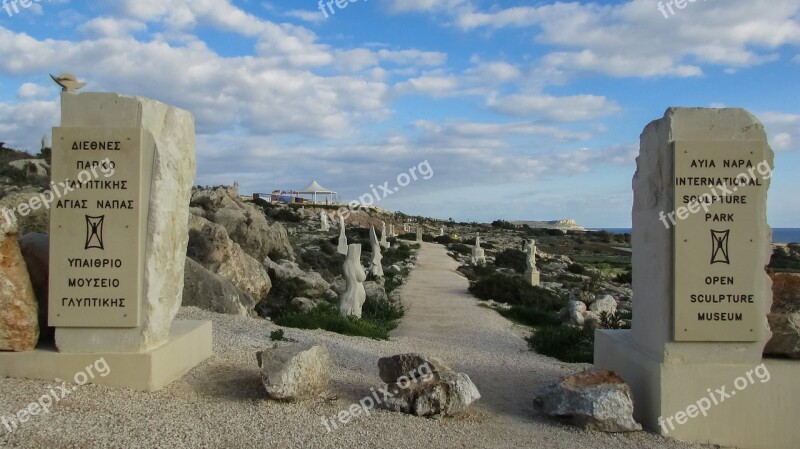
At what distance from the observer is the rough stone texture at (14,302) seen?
5.50 metres

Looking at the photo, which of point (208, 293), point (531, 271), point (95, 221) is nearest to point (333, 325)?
point (208, 293)

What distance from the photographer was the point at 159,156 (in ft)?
19.0

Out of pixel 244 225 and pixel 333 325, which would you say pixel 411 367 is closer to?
pixel 333 325

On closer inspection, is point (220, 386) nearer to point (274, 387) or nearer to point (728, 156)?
point (274, 387)

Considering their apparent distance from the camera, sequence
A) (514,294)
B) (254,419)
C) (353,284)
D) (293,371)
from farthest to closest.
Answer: (514,294) < (353,284) < (293,371) < (254,419)

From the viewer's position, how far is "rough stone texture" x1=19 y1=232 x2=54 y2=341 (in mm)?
5945

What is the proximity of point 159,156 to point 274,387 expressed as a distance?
99.3 inches

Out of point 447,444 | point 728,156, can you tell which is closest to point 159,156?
point 447,444

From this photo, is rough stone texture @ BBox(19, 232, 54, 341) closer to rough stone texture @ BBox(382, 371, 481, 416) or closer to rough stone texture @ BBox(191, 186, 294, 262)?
rough stone texture @ BBox(382, 371, 481, 416)

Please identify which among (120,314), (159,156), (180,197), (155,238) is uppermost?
(159,156)

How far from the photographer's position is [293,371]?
5.65 m

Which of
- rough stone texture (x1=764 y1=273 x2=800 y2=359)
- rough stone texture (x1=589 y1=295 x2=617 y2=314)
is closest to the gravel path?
rough stone texture (x1=764 y1=273 x2=800 y2=359)

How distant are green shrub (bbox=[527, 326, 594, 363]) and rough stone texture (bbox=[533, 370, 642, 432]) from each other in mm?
4170

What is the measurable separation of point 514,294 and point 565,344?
876 cm
